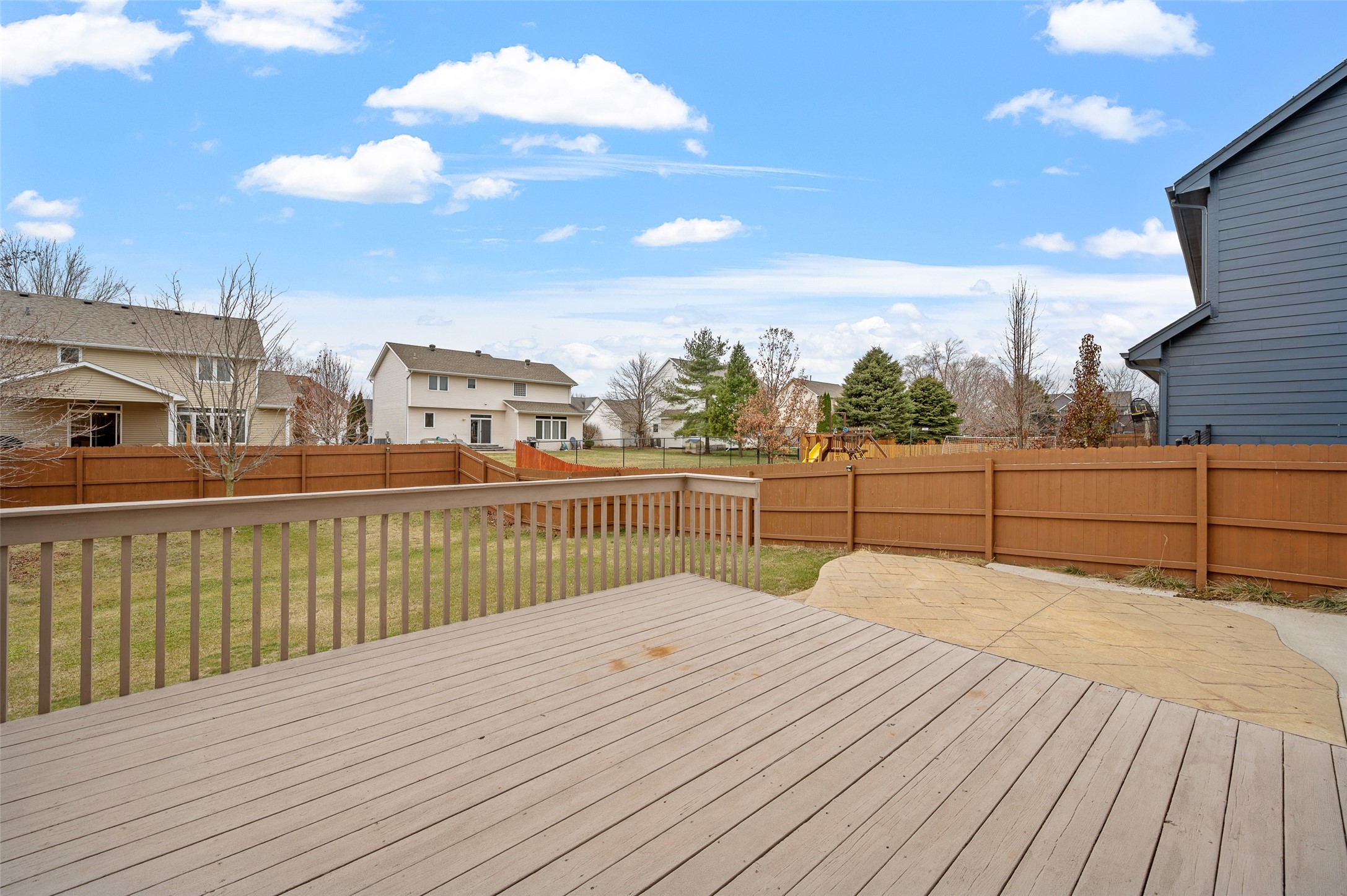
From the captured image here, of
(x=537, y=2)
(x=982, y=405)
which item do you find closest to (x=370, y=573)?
(x=537, y=2)

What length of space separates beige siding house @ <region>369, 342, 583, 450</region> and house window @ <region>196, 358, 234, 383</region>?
56.8 ft

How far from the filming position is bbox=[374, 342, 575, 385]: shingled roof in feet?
101

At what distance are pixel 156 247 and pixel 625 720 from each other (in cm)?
1520

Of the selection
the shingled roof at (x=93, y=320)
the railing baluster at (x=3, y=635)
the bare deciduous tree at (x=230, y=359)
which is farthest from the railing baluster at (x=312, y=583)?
the shingled roof at (x=93, y=320)

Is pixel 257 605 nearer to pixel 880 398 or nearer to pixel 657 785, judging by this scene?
pixel 657 785

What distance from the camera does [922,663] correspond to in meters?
3.17

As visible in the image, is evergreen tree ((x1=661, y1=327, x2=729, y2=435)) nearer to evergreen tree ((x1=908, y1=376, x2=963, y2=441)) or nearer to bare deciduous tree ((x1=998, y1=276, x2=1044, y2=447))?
evergreen tree ((x1=908, y1=376, x2=963, y2=441))

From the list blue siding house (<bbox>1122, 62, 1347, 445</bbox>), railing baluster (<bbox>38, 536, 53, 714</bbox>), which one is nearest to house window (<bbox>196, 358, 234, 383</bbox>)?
railing baluster (<bbox>38, 536, 53, 714</bbox>)

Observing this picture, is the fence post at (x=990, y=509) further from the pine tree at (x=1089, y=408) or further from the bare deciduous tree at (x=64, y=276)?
the bare deciduous tree at (x=64, y=276)

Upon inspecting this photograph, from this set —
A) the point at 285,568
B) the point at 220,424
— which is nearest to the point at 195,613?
the point at 285,568

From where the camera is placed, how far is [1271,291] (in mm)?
8000

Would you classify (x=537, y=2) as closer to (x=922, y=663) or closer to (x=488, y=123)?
(x=488, y=123)

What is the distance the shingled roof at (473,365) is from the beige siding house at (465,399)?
42 mm

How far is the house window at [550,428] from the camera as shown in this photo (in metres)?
34.3
